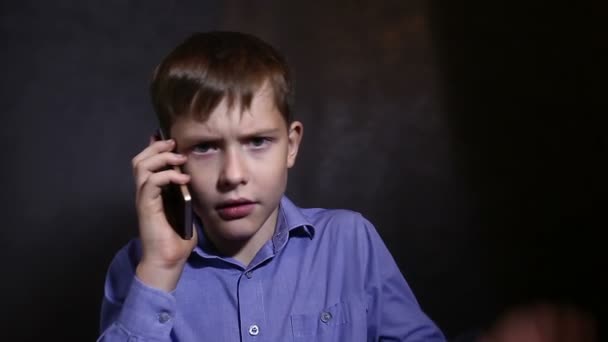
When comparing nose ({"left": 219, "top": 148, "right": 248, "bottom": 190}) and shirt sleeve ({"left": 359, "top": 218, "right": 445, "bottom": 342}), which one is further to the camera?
shirt sleeve ({"left": 359, "top": 218, "right": 445, "bottom": 342})

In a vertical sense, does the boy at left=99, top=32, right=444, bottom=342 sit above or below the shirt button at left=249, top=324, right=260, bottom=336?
above

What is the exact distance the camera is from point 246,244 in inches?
41.0

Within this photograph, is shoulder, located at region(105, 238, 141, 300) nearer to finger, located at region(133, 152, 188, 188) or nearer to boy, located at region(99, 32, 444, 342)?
boy, located at region(99, 32, 444, 342)

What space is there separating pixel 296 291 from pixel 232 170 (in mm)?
251

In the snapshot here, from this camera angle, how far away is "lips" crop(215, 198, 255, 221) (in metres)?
0.95

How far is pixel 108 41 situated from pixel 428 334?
85 centimetres

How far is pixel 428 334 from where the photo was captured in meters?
1.05

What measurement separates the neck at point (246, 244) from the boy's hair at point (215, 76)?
0.19 meters

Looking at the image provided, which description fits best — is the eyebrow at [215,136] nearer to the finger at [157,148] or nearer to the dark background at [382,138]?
the finger at [157,148]

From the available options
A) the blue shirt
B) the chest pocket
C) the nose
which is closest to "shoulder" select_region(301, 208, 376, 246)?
the blue shirt

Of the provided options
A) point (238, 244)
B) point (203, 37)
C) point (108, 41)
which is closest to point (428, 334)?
point (238, 244)

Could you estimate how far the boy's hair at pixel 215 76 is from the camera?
0.92 meters

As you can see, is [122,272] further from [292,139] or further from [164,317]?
[292,139]

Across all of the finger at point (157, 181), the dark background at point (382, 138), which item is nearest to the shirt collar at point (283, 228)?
the finger at point (157, 181)
